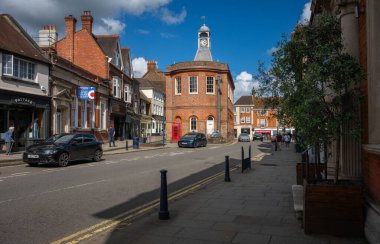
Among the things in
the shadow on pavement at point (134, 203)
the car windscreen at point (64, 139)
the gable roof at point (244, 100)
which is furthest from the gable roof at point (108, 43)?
the gable roof at point (244, 100)

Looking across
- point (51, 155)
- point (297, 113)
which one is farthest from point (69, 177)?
point (297, 113)

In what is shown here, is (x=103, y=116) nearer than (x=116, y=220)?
No

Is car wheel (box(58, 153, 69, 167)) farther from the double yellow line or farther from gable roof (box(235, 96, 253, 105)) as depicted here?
gable roof (box(235, 96, 253, 105))

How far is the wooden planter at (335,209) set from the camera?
5191mm

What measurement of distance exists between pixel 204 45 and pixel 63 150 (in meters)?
49.3

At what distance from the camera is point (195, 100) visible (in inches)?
2055

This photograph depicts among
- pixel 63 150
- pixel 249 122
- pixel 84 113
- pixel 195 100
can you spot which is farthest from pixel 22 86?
pixel 249 122

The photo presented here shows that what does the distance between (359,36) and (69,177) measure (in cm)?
1021

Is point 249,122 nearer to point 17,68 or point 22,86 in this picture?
point 22,86

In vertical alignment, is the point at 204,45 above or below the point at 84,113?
above

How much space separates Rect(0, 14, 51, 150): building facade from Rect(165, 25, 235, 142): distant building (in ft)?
92.4

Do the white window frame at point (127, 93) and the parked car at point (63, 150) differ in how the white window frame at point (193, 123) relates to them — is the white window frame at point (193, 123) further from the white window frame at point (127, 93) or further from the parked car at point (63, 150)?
the parked car at point (63, 150)

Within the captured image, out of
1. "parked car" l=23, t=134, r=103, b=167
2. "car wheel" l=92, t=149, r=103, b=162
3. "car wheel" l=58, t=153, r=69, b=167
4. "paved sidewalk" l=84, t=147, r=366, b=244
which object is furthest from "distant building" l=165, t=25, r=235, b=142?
"paved sidewalk" l=84, t=147, r=366, b=244

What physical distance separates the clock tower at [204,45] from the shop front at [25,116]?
40.2 meters
